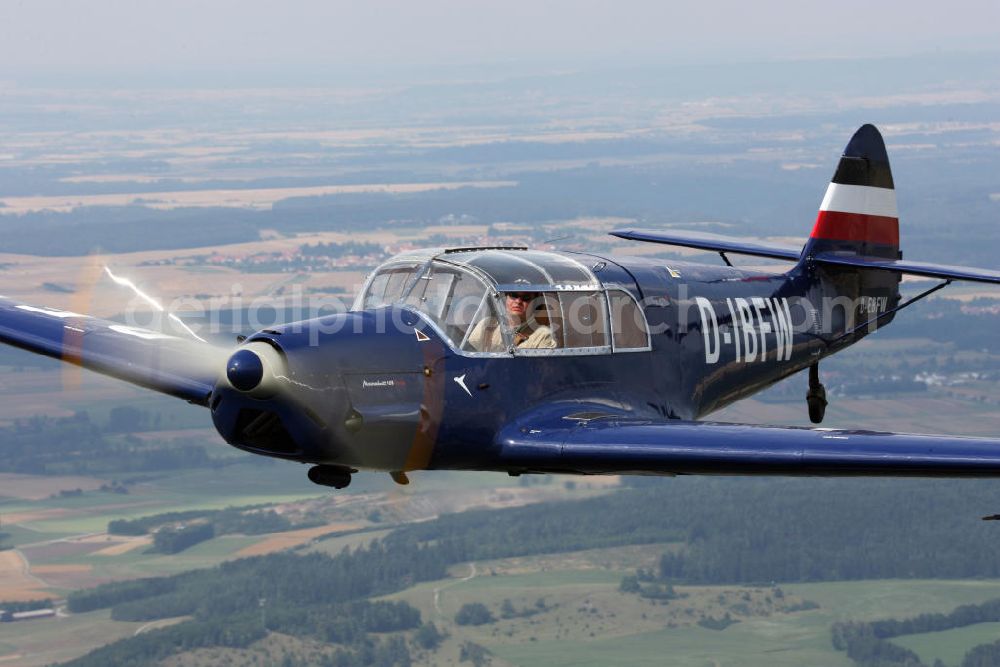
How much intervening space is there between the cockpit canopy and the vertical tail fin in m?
8.26

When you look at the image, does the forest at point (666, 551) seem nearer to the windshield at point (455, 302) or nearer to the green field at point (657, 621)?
the green field at point (657, 621)

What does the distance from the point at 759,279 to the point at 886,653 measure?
418ft

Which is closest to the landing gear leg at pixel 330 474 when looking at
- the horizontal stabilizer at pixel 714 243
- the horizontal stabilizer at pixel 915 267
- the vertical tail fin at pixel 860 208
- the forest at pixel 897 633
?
the horizontal stabilizer at pixel 714 243

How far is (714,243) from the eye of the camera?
27844 millimetres

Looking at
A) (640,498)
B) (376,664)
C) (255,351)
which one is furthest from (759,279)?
(640,498)

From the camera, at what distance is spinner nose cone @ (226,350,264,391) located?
17922 mm

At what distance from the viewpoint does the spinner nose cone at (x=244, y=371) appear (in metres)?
17.9

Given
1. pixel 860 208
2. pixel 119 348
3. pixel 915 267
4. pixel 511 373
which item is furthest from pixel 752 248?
pixel 119 348

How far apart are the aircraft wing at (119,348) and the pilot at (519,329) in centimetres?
469

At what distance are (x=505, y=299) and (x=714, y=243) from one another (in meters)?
8.55

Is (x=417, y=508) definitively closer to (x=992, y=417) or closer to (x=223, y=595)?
(x=223, y=595)

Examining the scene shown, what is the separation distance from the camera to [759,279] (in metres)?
26.4

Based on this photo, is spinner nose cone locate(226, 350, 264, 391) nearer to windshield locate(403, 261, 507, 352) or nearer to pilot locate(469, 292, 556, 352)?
windshield locate(403, 261, 507, 352)

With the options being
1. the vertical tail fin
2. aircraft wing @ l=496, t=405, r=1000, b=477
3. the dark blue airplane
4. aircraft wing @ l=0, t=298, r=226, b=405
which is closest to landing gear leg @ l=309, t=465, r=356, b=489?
the dark blue airplane
